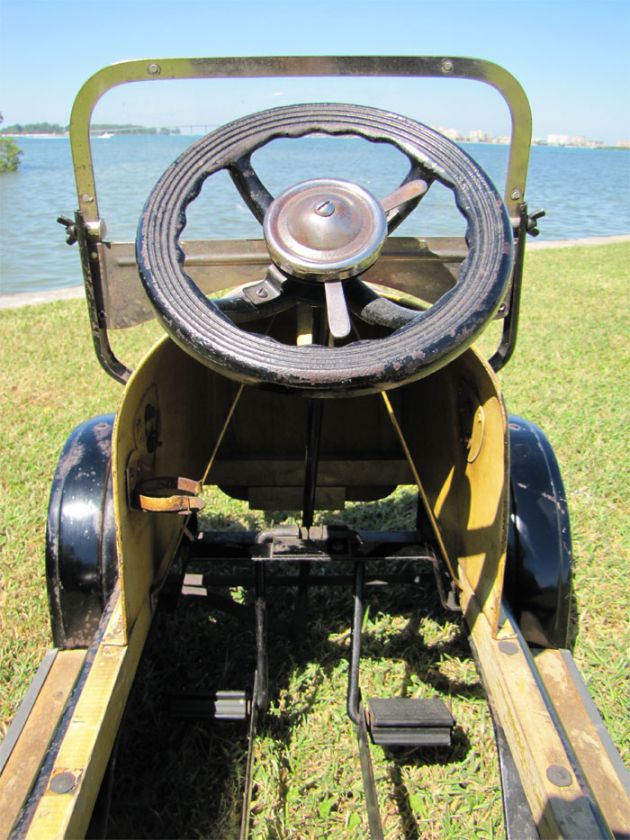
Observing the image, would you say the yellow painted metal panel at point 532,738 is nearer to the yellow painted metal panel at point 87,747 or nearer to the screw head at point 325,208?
the yellow painted metal panel at point 87,747

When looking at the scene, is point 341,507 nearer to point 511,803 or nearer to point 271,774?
point 271,774

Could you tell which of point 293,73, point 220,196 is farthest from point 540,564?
point 220,196

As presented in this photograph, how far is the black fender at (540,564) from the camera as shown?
2.09 m

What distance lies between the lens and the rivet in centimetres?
128

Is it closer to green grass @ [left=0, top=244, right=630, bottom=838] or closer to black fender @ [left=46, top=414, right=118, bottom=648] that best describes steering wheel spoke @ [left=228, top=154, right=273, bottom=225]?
black fender @ [left=46, top=414, right=118, bottom=648]

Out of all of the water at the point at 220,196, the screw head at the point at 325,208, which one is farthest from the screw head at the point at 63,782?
the water at the point at 220,196

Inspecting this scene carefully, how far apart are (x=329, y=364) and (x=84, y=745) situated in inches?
31.9

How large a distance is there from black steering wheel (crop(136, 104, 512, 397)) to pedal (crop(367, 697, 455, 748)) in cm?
110

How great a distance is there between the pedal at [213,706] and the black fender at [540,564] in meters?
0.83

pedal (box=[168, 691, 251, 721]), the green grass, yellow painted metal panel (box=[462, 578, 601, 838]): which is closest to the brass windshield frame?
yellow painted metal panel (box=[462, 578, 601, 838])

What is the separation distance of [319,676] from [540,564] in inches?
35.3

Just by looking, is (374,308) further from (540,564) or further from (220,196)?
(220,196)

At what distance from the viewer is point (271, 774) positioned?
212cm

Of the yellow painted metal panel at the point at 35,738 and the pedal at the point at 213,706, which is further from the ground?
the yellow painted metal panel at the point at 35,738
